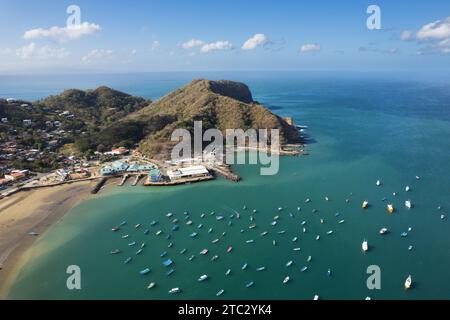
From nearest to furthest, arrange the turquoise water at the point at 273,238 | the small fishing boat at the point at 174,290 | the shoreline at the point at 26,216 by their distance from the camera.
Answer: the small fishing boat at the point at 174,290
the turquoise water at the point at 273,238
the shoreline at the point at 26,216

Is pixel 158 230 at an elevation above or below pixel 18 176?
below

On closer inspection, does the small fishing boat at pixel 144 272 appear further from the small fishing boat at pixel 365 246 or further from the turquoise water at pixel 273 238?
the small fishing boat at pixel 365 246

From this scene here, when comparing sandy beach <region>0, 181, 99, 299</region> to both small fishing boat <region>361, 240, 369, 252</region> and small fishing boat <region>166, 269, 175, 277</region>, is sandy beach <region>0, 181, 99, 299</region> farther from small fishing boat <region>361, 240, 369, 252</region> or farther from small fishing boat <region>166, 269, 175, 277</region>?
small fishing boat <region>361, 240, 369, 252</region>

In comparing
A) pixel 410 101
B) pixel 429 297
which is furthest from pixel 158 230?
pixel 410 101

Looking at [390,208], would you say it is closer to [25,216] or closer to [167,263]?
[167,263]

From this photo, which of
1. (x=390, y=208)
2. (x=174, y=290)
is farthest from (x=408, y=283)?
(x=174, y=290)

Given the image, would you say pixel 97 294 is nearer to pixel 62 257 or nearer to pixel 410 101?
pixel 62 257

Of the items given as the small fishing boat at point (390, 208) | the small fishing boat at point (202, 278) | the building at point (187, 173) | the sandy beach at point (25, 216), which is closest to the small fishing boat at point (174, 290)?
the small fishing boat at point (202, 278)
